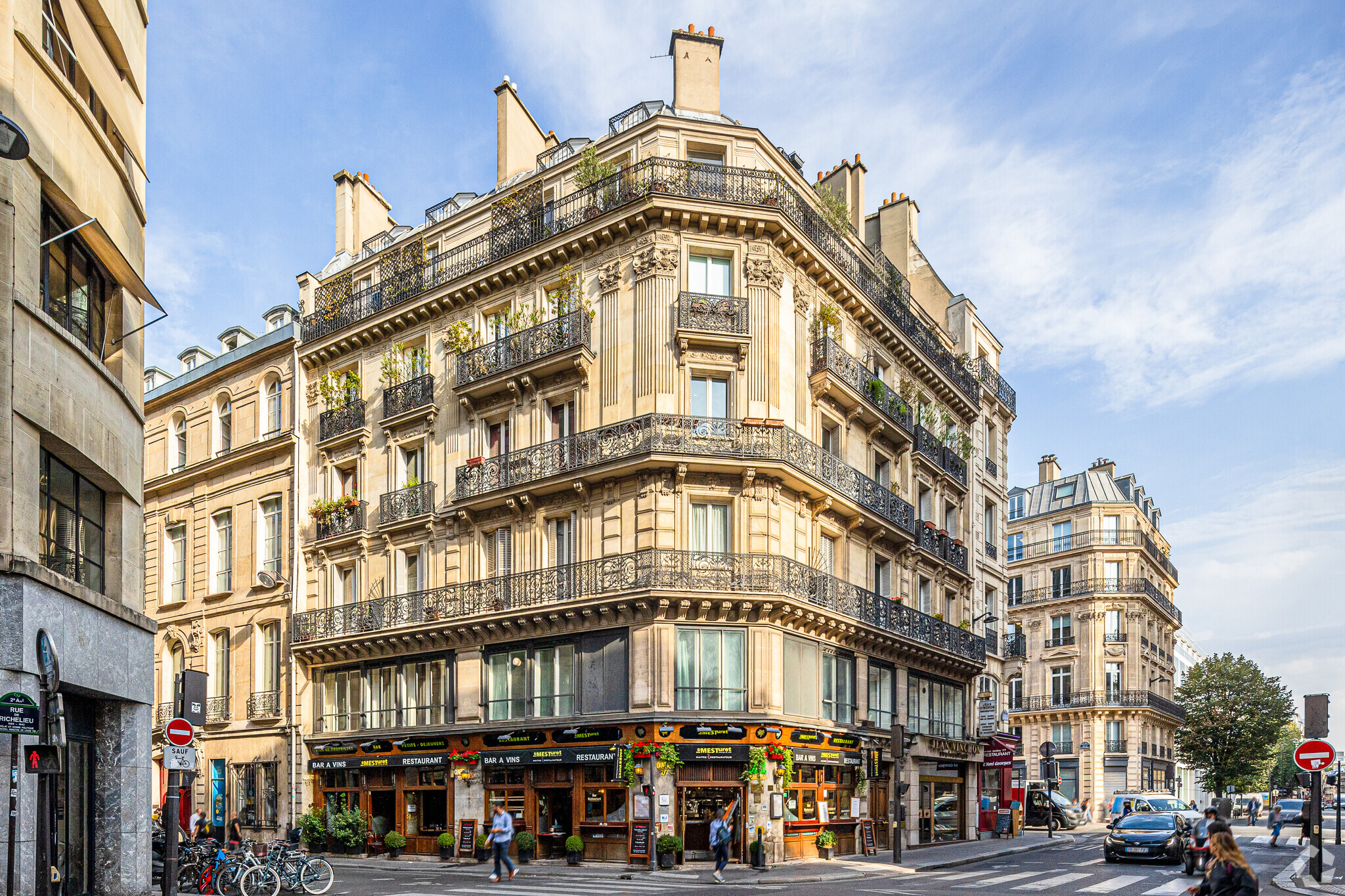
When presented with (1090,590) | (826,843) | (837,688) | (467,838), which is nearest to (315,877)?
(467,838)

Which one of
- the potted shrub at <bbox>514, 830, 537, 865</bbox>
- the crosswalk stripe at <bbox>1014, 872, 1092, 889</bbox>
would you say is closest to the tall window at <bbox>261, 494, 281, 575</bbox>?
the potted shrub at <bbox>514, 830, 537, 865</bbox>

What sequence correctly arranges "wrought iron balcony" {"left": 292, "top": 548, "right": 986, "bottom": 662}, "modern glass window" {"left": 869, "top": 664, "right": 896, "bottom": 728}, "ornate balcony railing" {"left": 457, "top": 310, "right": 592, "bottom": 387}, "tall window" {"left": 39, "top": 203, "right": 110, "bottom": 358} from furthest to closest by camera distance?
"modern glass window" {"left": 869, "top": 664, "right": 896, "bottom": 728}
"ornate balcony railing" {"left": 457, "top": 310, "right": 592, "bottom": 387}
"wrought iron balcony" {"left": 292, "top": 548, "right": 986, "bottom": 662}
"tall window" {"left": 39, "top": 203, "right": 110, "bottom": 358}

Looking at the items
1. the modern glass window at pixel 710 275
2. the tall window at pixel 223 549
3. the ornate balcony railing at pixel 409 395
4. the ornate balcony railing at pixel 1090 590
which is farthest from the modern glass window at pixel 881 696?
the ornate balcony railing at pixel 1090 590

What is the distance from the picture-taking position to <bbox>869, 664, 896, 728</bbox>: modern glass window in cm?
3189

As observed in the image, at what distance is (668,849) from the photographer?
24.9 m

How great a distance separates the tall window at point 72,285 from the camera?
1477cm

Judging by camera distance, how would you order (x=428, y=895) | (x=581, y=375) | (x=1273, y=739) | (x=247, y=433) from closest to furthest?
(x=428, y=895)
(x=581, y=375)
(x=247, y=433)
(x=1273, y=739)

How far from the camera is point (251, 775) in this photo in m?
35.3

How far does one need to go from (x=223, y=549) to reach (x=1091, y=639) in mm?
45895

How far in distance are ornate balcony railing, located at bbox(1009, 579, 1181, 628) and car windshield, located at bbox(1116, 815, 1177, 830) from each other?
37839mm

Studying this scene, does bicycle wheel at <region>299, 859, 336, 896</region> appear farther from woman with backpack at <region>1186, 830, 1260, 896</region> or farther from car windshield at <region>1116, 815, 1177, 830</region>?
car windshield at <region>1116, 815, 1177, 830</region>

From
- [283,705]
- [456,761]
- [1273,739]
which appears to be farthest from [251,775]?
[1273,739]

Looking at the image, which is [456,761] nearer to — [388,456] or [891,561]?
[388,456]

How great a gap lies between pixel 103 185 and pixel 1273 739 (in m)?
→ 66.1
